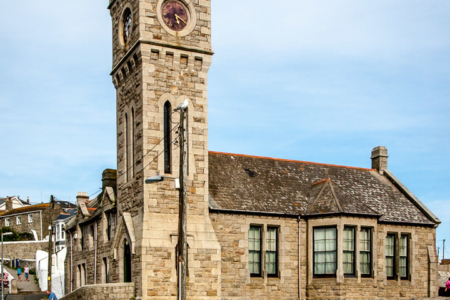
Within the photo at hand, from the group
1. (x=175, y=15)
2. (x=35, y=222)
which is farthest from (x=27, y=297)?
(x=35, y=222)

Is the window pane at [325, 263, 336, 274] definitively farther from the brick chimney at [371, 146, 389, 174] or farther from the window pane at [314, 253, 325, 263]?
the brick chimney at [371, 146, 389, 174]

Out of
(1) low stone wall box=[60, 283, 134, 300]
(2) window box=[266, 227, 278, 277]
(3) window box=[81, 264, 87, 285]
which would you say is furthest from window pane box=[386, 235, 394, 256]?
(3) window box=[81, 264, 87, 285]

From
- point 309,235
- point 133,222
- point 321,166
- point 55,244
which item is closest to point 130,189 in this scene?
point 133,222

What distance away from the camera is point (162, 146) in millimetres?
25531

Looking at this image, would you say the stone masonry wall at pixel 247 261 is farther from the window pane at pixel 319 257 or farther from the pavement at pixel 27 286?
the pavement at pixel 27 286

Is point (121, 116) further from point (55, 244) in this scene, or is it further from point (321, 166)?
point (55, 244)

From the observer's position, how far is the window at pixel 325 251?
91.2 feet

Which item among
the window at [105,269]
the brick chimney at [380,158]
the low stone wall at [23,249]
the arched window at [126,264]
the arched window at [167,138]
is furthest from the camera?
the low stone wall at [23,249]

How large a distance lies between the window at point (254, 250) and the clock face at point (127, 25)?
10369mm

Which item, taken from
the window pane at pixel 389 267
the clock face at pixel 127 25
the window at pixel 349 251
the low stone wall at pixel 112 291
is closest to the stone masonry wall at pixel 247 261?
the window at pixel 349 251

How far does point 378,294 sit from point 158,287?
A: 10949 millimetres

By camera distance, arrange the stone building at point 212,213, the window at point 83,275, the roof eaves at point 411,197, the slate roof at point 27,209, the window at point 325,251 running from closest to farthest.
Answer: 1. the stone building at point 212,213
2. the window at point 325,251
3. the roof eaves at point 411,197
4. the window at point 83,275
5. the slate roof at point 27,209

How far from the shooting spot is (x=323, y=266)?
28.1 m

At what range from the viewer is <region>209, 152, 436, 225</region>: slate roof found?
92.0 feet
